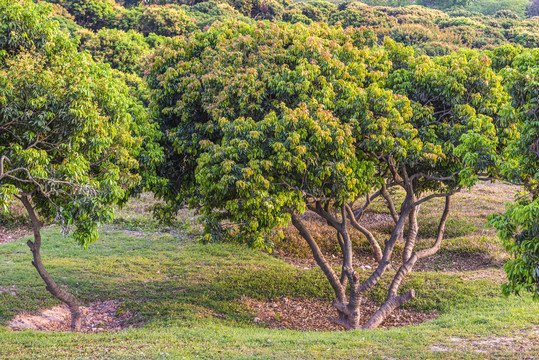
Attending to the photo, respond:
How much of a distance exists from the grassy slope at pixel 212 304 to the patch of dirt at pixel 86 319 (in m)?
0.37

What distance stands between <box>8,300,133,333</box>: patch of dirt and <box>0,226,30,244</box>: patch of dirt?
440 inches

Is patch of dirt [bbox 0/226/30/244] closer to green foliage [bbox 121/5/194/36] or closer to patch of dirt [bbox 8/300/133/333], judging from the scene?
patch of dirt [bbox 8/300/133/333]

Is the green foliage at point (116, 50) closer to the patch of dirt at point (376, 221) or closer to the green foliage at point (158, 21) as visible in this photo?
the green foliage at point (158, 21)

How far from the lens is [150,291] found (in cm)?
1755

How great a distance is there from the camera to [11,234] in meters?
25.8

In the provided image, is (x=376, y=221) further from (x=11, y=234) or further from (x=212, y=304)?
(x=11, y=234)

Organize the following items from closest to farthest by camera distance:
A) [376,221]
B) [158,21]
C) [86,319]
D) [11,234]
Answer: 1. [86,319]
2. [11,234]
3. [376,221]
4. [158,21]

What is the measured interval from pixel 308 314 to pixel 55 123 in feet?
35.7

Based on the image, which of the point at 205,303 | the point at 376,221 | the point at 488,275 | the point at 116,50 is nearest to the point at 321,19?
the point at 116,50

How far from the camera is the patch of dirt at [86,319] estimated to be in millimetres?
14273

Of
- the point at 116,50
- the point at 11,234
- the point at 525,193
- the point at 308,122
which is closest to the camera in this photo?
the point at 525,193

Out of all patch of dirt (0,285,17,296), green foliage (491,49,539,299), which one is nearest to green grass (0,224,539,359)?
patch of dirt (0,285,17,296)

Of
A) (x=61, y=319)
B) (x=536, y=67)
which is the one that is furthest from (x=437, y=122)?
(x=61, y=319)

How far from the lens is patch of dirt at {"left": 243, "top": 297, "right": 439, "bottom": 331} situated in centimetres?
1575
